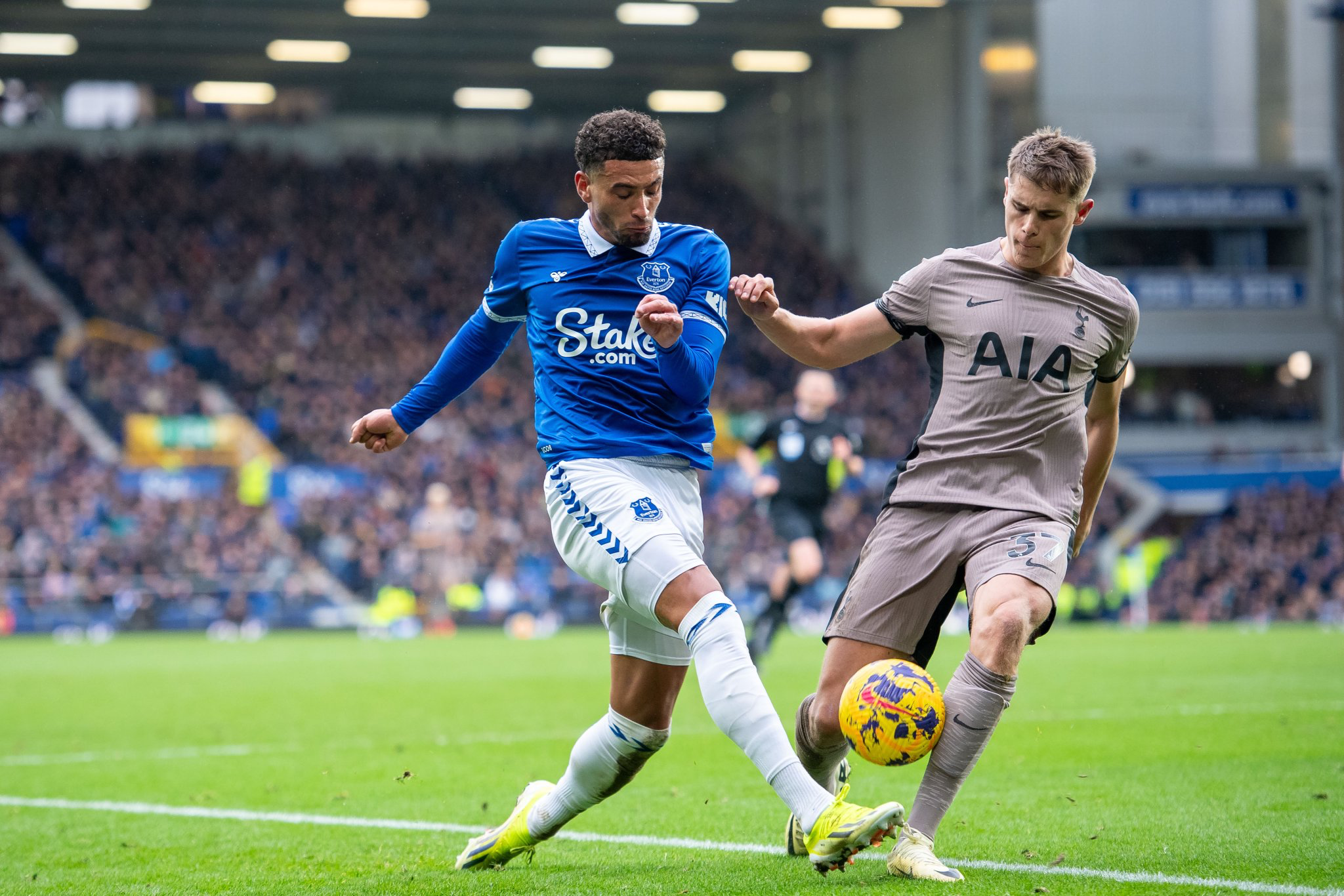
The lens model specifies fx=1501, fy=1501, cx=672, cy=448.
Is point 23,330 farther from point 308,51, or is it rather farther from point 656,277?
point 656,277

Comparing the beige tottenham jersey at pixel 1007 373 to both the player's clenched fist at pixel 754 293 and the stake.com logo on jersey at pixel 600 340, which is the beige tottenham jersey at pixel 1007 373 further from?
the stake.com logo on jersey at pixel 600 340

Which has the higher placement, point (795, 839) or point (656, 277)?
point (656, 277)

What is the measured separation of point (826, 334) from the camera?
16.4ft

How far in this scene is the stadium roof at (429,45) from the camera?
3506cm

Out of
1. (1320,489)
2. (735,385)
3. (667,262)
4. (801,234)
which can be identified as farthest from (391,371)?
(667,262)

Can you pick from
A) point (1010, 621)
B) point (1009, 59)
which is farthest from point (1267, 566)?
point (1010, 621)

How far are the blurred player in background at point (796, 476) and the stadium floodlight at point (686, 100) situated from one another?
30862 mm

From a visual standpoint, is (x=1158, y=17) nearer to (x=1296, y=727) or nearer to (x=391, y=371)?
(x=391, y=371)

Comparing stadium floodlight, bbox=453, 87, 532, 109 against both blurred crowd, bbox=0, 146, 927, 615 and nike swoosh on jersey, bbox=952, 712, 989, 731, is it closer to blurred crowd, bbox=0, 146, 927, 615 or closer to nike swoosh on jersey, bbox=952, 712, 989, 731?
blurred crowd, bbox=0, 146, 927, 615

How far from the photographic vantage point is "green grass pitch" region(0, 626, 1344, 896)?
4.80 m

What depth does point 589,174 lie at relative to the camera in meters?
4.86

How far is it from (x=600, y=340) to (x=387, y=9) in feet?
106

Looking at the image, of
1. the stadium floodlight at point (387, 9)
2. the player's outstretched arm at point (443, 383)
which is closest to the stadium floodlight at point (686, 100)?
the stadium floodlight at point (387, 9)

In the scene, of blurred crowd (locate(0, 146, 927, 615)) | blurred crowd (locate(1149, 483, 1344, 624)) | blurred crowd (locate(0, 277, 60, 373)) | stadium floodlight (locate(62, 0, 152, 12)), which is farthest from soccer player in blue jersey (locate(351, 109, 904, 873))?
stadium floodlight (locate(62, 0, 152, 12))
